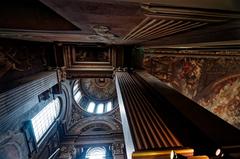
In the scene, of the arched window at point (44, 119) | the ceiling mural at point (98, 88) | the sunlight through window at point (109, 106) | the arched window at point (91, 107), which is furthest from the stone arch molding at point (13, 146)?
the ceiling mural at point (98, 88)

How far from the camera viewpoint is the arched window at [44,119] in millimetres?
6910

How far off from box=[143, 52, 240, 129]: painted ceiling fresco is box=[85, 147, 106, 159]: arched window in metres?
5.07

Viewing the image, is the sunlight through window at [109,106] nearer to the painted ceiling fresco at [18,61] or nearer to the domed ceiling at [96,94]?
the domed ceiling at [96,94]

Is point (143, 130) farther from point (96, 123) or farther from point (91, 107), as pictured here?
point (91, 107)

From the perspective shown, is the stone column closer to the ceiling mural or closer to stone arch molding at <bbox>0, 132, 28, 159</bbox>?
stone arch molding at <bbox>0, 132, 28, 159</bbox>

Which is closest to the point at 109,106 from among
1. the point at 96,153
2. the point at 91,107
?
Result: the point at 91,107

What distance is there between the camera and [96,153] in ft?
30.7

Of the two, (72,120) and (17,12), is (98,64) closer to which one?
(17,12)

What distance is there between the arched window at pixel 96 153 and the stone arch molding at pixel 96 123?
1.26 m

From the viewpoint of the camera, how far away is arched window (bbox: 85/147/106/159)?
9.15 m

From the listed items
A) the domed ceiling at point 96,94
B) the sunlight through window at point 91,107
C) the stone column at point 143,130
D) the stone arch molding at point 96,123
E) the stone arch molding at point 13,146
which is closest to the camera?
the stone column at point 143,130

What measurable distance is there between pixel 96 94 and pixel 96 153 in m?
4.84

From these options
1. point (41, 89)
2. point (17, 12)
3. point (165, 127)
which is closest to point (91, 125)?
point (41, 89)

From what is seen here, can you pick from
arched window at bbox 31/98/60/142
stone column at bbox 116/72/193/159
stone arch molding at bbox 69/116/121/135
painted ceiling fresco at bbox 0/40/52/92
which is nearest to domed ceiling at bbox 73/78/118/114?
stone arch molding at bbox 69/116/121/135
